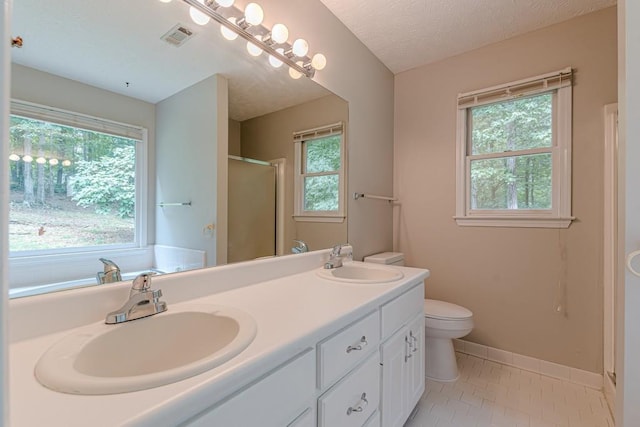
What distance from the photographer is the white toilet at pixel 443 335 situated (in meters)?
1.84

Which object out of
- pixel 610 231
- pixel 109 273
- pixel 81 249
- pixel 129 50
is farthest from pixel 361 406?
pixel 610 231

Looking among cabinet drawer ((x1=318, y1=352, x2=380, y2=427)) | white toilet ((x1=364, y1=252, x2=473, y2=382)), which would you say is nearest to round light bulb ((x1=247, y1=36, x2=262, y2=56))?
cabinet drawer ((x1=318, y1=352, x2=380, y2=427))

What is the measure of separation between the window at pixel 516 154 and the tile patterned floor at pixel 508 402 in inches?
Result: 41.9

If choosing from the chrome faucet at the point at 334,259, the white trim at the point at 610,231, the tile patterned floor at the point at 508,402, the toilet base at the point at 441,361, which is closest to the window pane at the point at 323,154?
the chrome faucet at the point at 334,259

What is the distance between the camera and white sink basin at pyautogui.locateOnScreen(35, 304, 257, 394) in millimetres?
505

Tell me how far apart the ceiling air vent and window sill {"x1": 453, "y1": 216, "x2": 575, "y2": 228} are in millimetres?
2151

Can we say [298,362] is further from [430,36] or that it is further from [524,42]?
[524,42]

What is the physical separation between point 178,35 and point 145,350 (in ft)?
3.66

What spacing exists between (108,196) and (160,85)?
1.47 feet

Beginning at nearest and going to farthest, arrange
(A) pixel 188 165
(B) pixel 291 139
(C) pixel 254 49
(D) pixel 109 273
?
(D) pixel 109 273 < (A) pixel 188 165 < (C) pixel 254 49 < (B) pixel 291 139

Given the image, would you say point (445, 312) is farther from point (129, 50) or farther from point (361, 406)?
point (129, 50)

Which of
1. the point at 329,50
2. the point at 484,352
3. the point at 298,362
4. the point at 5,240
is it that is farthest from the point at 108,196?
the point at 484,352

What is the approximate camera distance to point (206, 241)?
118 cm

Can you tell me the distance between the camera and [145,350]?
2.62 ft
